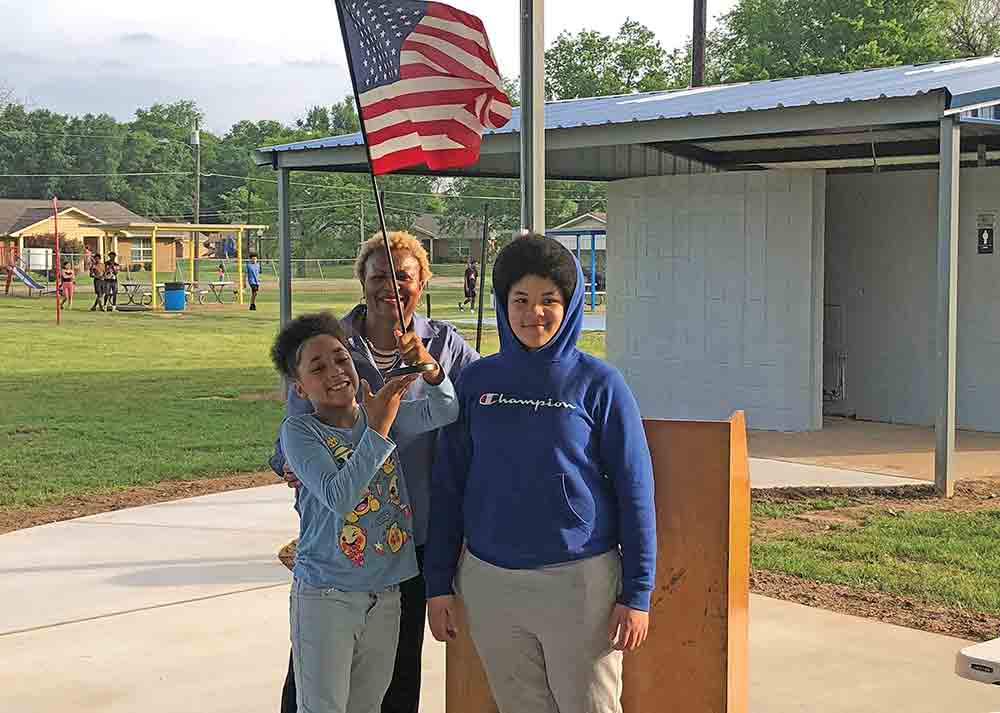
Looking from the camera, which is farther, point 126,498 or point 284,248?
point 284,248

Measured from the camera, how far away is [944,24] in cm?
5666

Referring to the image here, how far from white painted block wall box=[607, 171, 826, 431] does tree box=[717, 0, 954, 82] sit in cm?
4181

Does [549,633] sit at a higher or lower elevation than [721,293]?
lower

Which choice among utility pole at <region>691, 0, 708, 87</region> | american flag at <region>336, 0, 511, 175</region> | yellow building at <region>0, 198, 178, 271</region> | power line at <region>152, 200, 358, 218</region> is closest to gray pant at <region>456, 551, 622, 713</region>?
american flag at <region>336, 0, 511, 175</region>

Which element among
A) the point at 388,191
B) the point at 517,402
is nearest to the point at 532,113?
the point at 517,402

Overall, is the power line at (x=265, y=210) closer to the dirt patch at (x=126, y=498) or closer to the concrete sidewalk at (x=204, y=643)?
the dirt patch at (x=126, y=498)

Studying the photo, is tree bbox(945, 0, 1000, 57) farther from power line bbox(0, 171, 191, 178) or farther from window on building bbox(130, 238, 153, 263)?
power line bbox(0, 171, 191, 178)

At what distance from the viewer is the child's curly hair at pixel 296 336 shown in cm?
368

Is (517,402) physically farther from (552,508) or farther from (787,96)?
(787,96)

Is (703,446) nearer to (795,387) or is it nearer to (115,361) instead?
(795,387)

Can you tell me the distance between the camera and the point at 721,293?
13047mm

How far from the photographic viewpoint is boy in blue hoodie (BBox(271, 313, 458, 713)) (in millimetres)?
3475

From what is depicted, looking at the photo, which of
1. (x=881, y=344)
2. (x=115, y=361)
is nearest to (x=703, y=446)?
(x=881, y=344)

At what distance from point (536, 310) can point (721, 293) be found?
988 cm
